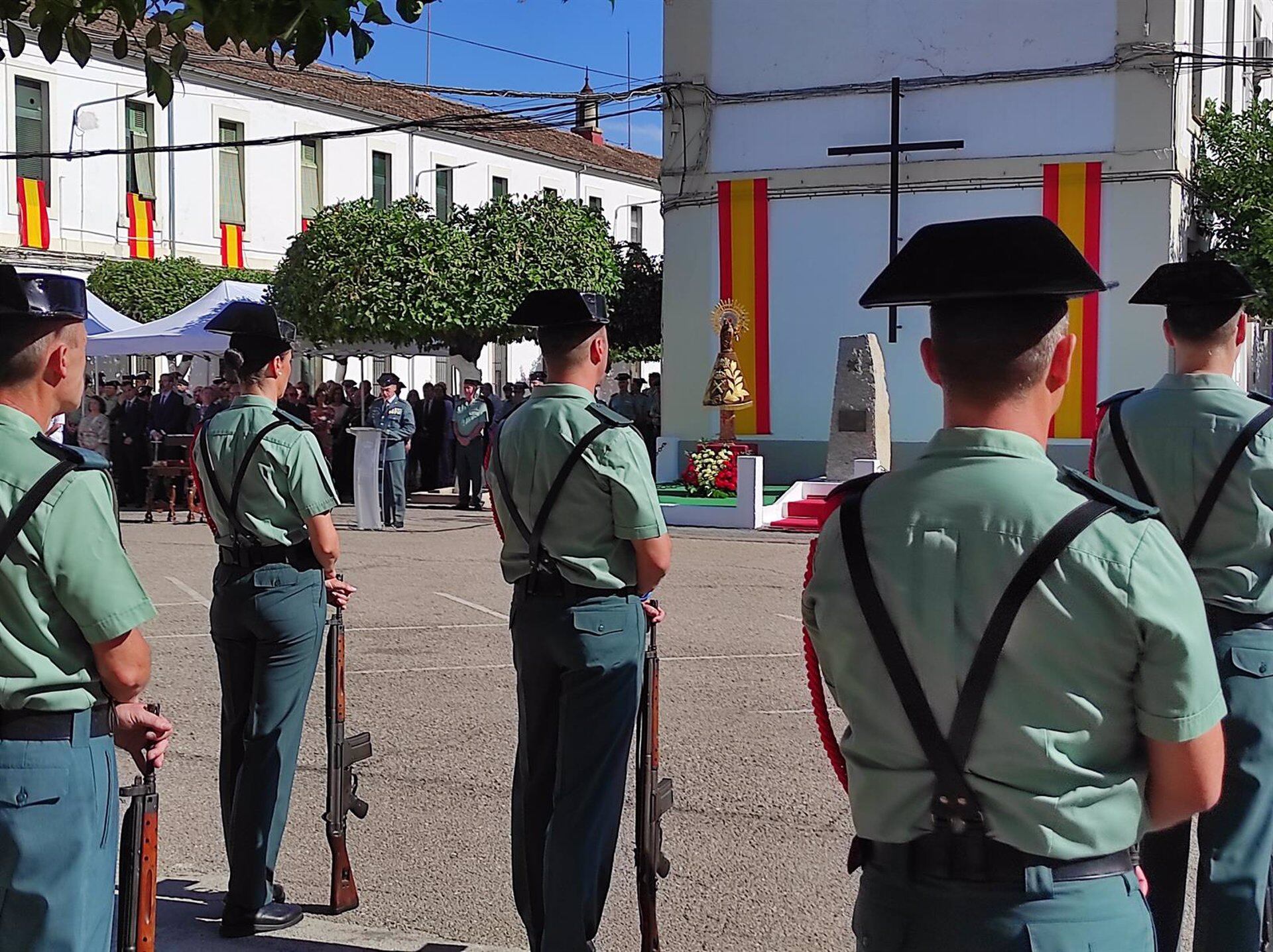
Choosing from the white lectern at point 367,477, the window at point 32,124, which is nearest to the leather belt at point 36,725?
the white lectern at point 367,477

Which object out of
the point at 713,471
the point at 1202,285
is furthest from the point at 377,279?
the point at 1202,285

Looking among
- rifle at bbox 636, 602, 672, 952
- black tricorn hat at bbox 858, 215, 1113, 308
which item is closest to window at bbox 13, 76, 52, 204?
rifle at bbox 636, 602, 672, 952

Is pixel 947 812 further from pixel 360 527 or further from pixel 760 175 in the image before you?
pixel 760 175

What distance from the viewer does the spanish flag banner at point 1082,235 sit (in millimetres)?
20891

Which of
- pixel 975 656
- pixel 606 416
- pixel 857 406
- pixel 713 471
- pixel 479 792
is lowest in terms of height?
pixel 479 792

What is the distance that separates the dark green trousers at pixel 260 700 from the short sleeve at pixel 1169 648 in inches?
128

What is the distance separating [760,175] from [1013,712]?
69.7 feet

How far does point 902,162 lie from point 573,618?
Result: 19.1 m

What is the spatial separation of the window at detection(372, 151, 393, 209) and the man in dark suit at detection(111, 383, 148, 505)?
Answer: 66.7ft

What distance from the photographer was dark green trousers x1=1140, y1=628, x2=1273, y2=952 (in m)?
3.62

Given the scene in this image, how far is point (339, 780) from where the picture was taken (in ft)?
15.7

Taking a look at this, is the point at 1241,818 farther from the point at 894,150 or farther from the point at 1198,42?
the point at 1198,42

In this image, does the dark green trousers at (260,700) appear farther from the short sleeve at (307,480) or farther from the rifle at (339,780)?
the short sleeve at (307,480)

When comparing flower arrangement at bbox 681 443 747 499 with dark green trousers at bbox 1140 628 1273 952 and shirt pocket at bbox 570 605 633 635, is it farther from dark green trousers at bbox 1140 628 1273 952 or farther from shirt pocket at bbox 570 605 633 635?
dark green trousers at bbox 1140 628 1273 952
